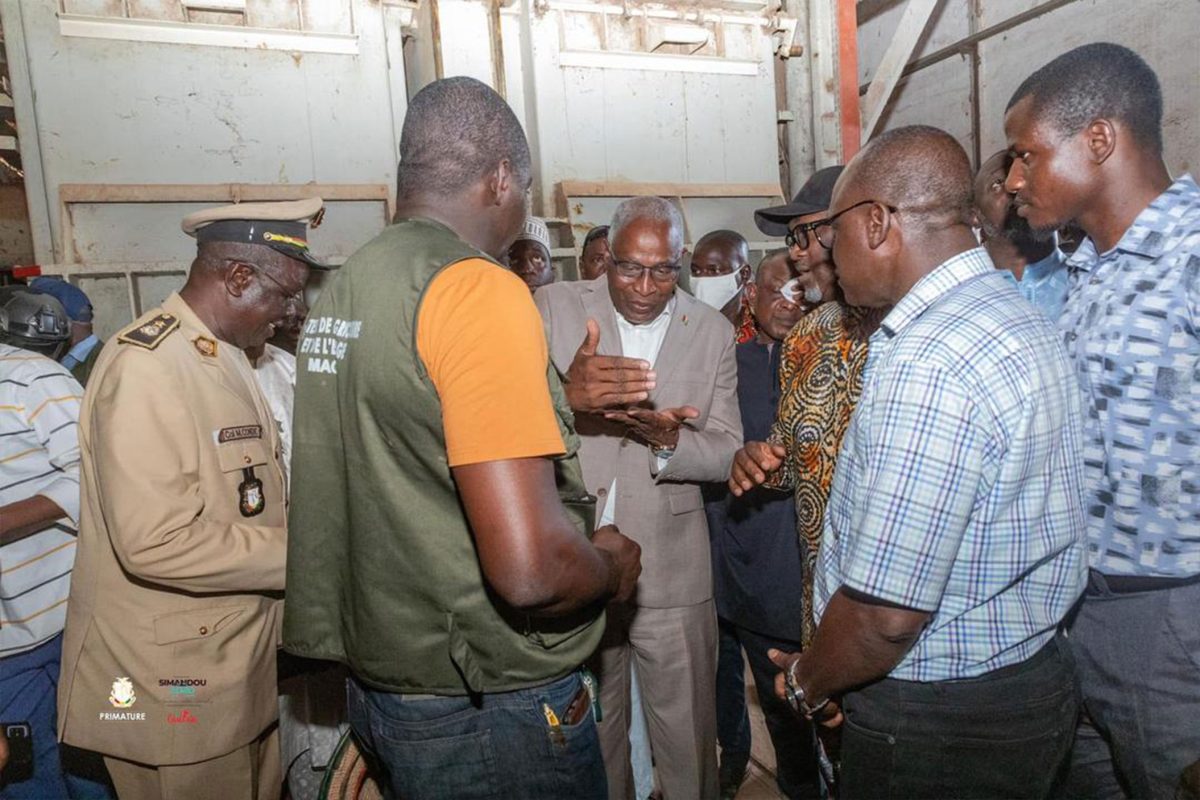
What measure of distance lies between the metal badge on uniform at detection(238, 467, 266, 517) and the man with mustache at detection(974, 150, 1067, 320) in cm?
239

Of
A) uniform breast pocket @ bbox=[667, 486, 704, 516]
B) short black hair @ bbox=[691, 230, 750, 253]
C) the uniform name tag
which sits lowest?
uniform breast pocket @ bbox=[667, 486, 704, 516]

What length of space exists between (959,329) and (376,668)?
126cm

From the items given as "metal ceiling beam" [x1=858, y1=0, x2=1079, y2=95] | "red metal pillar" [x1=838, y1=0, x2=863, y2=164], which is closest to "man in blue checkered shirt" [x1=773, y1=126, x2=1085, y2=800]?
"red metal pillar" [x1=838, y1=0, x2=863, y2=164]

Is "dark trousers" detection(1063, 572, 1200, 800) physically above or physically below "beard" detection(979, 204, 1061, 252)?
below

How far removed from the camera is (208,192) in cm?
491

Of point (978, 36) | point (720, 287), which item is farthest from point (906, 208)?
point (978, 36)

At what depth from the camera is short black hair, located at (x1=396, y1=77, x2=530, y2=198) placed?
1.47 meters

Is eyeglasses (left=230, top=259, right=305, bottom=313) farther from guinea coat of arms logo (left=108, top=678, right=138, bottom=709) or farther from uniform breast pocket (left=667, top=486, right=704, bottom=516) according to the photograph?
uniform breast pocket (left=667, top=486, right=704, bottom=516)

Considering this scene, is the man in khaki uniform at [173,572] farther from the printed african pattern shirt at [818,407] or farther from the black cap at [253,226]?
the printed african pattern shirt at [818,407]

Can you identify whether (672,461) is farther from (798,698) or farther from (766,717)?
(766,717)

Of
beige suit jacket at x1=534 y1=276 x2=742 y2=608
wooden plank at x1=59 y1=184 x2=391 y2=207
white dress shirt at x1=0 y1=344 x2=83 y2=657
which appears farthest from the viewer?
wooden plank at x1=59 y1=184 x2=391 y2=207

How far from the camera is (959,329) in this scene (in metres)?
1.33

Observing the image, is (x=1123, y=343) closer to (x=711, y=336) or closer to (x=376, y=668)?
(x=711, y=336)

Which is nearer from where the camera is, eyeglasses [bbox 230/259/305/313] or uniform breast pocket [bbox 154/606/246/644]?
uniform breast pocket [bbox 154/606/246/644]
